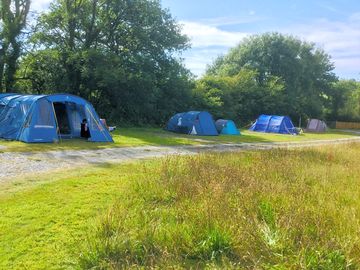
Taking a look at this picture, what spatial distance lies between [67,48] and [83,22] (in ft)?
7.76

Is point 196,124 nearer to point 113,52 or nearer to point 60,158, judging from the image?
point 113,52

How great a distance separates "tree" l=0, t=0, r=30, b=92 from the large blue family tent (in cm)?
810

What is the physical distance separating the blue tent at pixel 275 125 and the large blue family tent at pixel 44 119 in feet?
62.8

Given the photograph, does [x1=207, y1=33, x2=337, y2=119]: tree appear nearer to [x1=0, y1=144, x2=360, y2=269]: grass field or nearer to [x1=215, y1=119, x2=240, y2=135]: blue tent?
[x1=215, y1=119, x2=240, y2=135]: blue tent

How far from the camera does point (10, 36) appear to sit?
24469 mm

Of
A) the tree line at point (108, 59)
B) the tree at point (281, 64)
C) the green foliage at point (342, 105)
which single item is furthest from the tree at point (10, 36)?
the green foliage at point (342, 105)

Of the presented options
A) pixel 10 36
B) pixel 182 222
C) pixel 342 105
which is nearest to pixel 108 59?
pixel 10 36

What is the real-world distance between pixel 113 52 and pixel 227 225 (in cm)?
2209

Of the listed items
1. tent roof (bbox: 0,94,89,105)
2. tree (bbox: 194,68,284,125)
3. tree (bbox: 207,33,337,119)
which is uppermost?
tree (bbox: 207,33,337,119)

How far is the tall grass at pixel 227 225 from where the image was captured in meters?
4.28

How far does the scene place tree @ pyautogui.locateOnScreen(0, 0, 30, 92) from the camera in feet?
80.5

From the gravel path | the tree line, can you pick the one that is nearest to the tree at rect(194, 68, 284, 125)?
the tree line

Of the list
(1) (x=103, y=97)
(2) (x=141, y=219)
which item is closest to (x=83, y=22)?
(1) (x=103, y=97)

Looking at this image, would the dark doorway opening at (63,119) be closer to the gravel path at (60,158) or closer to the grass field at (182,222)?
the gravel path at (60,158)
